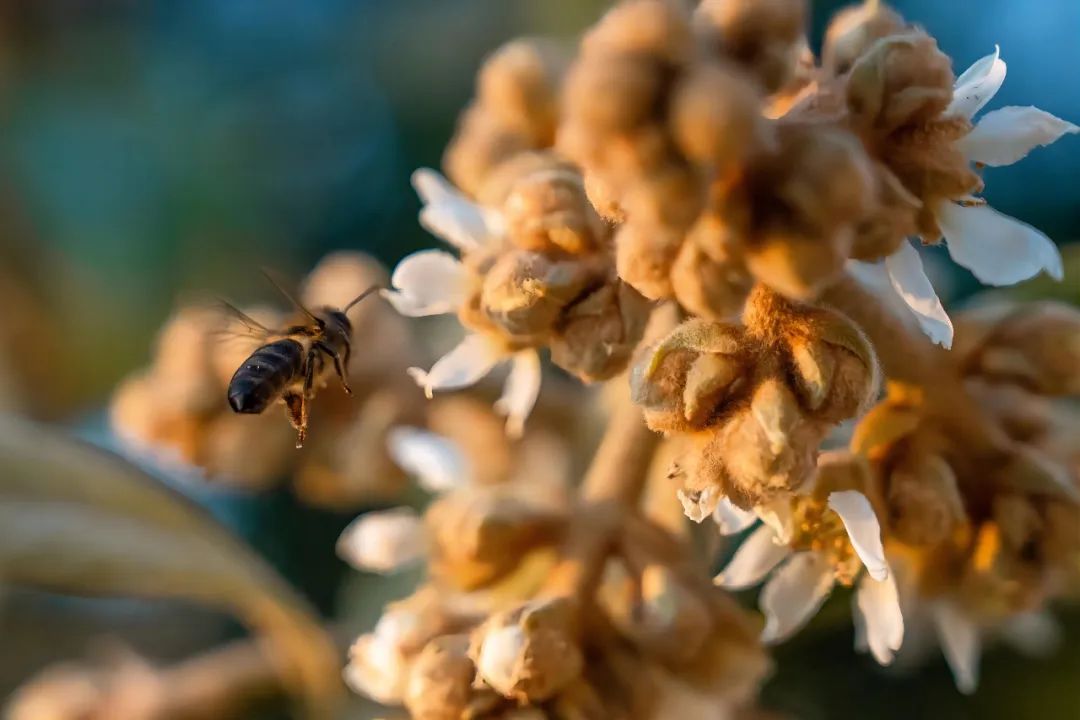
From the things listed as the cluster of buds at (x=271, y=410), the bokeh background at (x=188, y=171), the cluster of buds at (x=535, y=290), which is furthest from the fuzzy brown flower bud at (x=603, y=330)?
the bokeh background at (x=188, y=171)

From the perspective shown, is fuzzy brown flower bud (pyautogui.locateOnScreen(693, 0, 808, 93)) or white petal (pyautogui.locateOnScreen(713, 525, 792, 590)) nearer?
fuzzy brown flower bud (pyautogui.locateOnScreen(693, 0, 808, 93))

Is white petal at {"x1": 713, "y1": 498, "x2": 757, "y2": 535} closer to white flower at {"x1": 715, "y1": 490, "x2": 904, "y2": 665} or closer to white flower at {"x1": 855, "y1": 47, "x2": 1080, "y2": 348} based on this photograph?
white flower at {"x1": 715, "y1": 490, "x2": 904, "y2": 665}

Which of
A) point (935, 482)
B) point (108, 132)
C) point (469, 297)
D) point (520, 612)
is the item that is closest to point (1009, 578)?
point (935, 482)

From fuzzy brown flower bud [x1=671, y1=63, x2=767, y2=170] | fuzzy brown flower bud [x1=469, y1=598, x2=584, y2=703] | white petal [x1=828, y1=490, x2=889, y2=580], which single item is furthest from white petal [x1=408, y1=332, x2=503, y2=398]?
fuzzy brown flower bud [x1=671, y1=63, x2=767, y2=170]

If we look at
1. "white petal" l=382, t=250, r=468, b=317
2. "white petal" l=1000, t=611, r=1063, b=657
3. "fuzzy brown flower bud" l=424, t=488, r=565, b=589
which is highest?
"white petal" l=382, t=250, r=468, b=317

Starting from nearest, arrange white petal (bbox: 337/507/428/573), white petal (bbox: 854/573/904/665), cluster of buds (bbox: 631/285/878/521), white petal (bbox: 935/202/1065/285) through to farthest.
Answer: cluster of buds (bbox: 631/285/878/521)
white petal (bbox: 935/202/1065/285)
white petal (bbox: 854/573/904/665)
white petal (bbox: 337/507/428/573)

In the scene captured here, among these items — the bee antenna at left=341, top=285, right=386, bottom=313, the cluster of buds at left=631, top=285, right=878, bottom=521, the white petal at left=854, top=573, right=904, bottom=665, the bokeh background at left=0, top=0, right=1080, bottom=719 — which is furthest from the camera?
the bokeh background at left=0, top=0, right=1080, bottom=719
